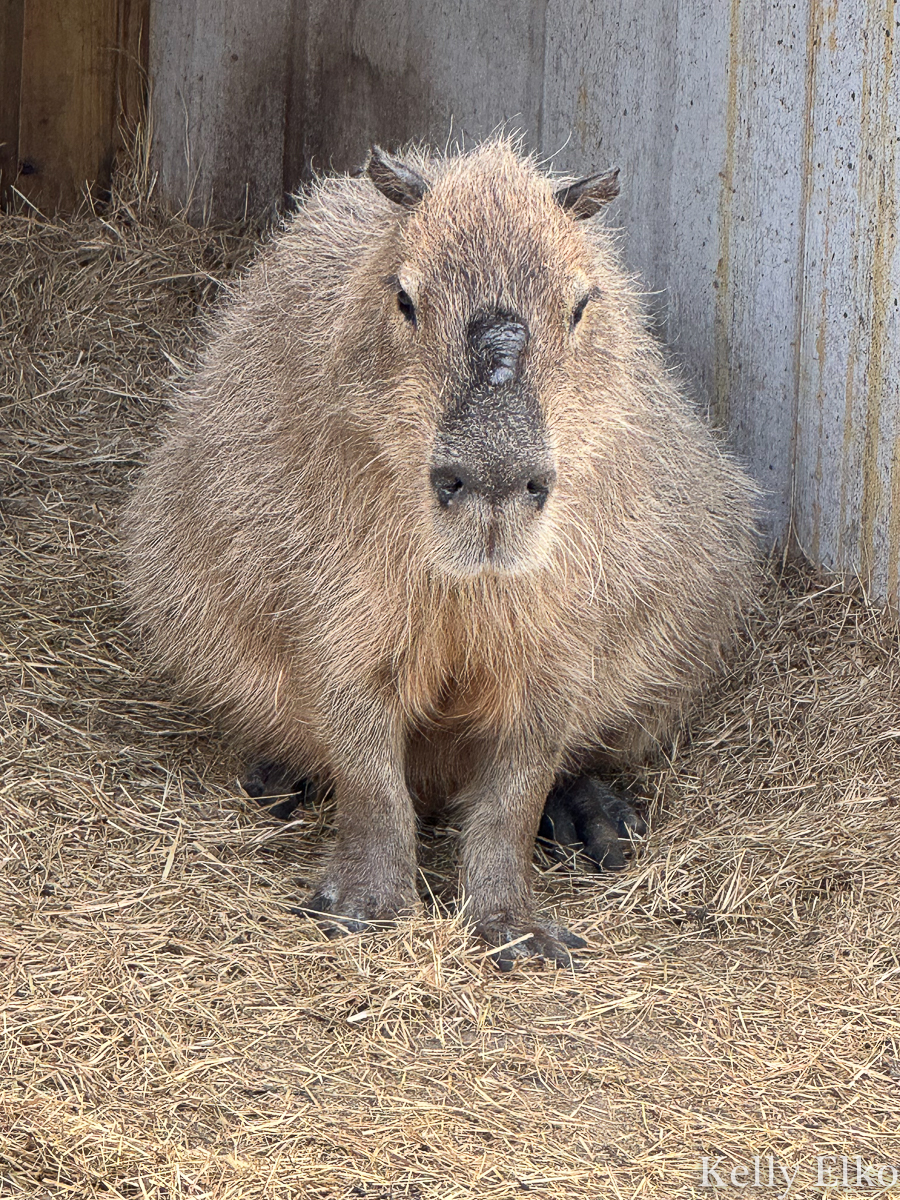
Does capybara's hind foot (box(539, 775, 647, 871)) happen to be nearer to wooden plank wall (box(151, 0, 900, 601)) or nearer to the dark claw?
the dark claw

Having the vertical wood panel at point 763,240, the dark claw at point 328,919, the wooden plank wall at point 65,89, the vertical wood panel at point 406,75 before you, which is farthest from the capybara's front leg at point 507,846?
the wooden plank wall at point 65,89

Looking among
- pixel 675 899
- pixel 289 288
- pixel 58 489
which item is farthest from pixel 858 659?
pixel 58 489

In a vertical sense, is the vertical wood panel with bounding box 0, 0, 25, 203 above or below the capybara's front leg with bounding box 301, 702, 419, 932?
above

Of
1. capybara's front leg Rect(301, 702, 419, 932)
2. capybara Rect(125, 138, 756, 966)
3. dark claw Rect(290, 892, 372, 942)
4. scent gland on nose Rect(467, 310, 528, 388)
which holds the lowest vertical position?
dark claw Rect(290, 892, 372, 942)

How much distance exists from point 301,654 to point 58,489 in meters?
1.76

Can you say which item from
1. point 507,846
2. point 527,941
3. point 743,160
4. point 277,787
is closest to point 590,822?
point 507,846

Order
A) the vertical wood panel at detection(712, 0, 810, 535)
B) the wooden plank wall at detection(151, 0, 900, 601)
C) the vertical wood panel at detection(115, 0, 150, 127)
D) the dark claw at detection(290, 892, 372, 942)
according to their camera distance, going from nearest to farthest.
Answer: the dark claw at detection(290, 892, 372, 942), the wooden plank wall at detection(151, 0, 900, 601), the vertical wood panel at detection(712, 0, 810, 535), the vertical wood panel at detection(115, 0, 150, 127)

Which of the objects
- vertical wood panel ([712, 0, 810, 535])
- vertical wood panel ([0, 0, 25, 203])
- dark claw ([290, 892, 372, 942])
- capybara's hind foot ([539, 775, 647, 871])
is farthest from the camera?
vertical wood panel ([0, 0, 25, 203])

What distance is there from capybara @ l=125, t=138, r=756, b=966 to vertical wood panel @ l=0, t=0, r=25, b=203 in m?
2.11

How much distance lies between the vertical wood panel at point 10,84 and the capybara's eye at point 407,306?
10.9ft

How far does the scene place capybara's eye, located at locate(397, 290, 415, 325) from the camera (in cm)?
266

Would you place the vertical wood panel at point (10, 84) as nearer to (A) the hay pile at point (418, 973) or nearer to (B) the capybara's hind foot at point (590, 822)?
(A) the hay pile at point (418, 973)

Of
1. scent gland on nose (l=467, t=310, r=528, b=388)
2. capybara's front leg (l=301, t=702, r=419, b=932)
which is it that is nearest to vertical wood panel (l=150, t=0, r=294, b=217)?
capybara's front leg (l=301, t=702, r=419, b=932)

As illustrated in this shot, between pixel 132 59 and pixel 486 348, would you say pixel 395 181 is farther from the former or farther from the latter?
pixel 132 59
